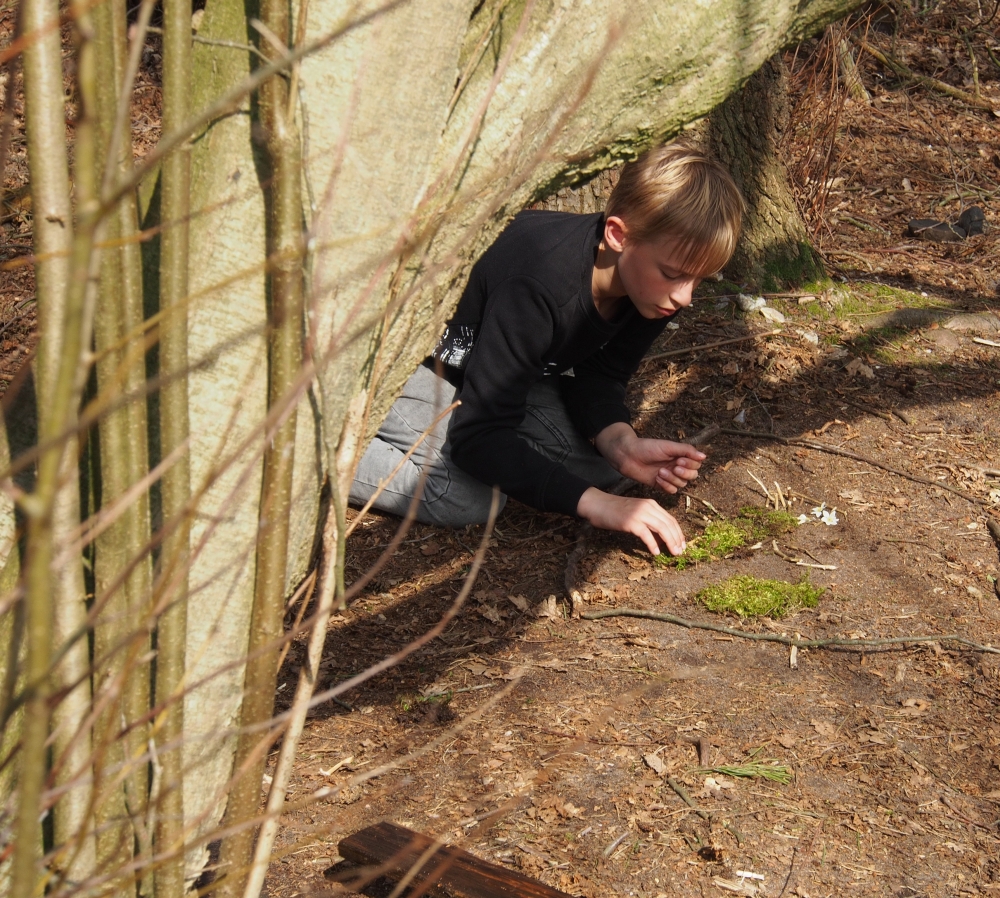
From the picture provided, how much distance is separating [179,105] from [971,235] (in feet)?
20.2

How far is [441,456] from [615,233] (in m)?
1.07

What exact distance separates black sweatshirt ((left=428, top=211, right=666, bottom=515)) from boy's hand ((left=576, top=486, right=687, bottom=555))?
0.07 metres

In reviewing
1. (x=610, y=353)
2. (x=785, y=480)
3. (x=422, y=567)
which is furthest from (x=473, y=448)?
(x=785, y=480)

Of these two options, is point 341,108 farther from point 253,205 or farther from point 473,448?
point 473,448

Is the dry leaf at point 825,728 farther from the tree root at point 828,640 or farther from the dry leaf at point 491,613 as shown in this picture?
the dry leaf at point 491,613

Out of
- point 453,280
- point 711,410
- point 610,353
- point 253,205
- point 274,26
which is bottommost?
point 711,410

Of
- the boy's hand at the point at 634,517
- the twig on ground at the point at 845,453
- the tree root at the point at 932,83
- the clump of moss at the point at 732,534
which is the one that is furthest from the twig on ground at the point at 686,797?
the tree root at the point at 932,83

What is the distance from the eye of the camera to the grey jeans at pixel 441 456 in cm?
352

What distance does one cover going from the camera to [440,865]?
1763 millimetres

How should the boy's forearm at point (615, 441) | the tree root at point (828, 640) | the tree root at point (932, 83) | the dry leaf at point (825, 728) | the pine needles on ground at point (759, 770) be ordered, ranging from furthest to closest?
1. the tree root at point (932, 83)
2. the boy's forearm at point (615, 441)
3. the tree root at point (828, 640)
4. the dry leaf at point (825, 728)
5. the pine needles on ground at point (759, 770)

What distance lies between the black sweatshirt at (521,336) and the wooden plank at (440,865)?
4.67ft

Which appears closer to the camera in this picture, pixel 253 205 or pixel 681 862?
pixel 253 205

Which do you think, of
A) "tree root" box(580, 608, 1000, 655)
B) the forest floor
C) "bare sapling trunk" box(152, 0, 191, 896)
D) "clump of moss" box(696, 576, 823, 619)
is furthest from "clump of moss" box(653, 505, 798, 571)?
"bare sapling trunk" box(152, 0, 191, 896)

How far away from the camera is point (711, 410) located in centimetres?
406
